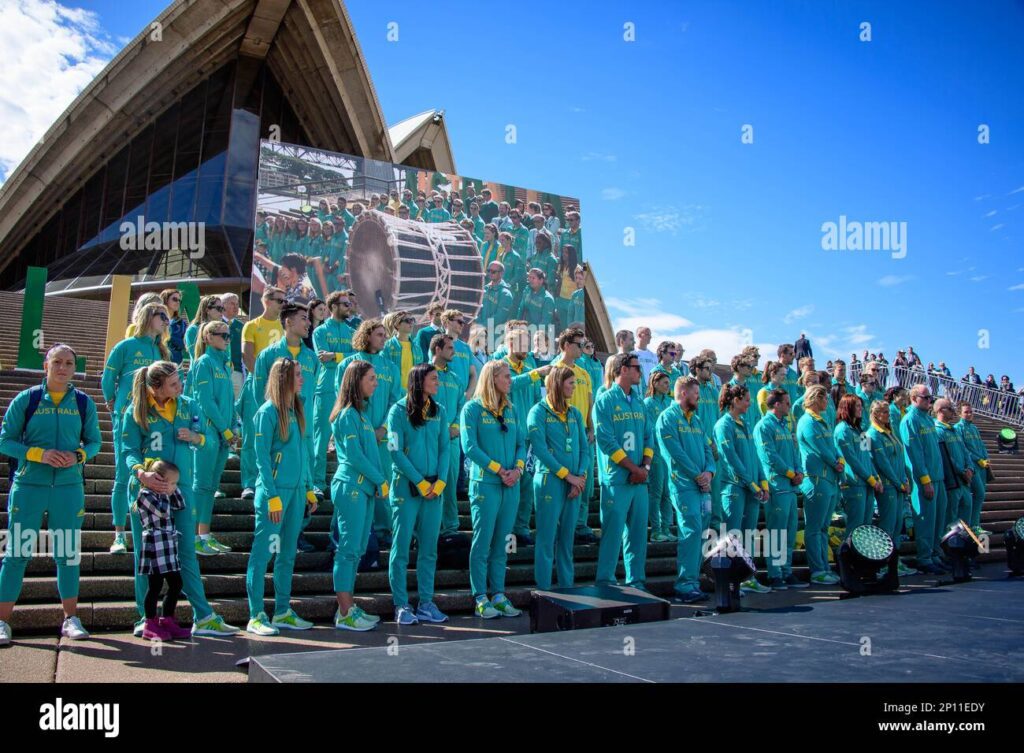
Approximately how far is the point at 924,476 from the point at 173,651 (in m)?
8.92

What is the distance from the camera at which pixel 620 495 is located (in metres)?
7.09

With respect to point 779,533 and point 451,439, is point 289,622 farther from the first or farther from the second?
point 779,533

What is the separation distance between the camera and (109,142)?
29.6 metres

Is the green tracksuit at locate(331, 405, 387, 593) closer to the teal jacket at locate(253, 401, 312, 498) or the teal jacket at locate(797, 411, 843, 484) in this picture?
the teal jacket at locate(253, 401, 312, 498)

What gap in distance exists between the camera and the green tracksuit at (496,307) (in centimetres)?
1817

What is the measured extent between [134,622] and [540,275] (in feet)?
48.1

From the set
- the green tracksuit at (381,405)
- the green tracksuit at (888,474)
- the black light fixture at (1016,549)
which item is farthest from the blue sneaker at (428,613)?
the green tracksuit at (888,474)

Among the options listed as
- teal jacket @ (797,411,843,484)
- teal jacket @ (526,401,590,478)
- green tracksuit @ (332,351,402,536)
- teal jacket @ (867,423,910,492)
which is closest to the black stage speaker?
teal jacket @ (526,401,590,478)

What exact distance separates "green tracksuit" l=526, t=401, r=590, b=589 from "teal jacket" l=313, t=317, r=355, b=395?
2.32 meters

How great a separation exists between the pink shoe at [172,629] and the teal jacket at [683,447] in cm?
444

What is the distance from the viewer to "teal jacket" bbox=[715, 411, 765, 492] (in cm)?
795

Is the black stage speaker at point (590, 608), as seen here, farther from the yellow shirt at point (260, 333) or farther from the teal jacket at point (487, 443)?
the yellow shirt at point (260, 333)
